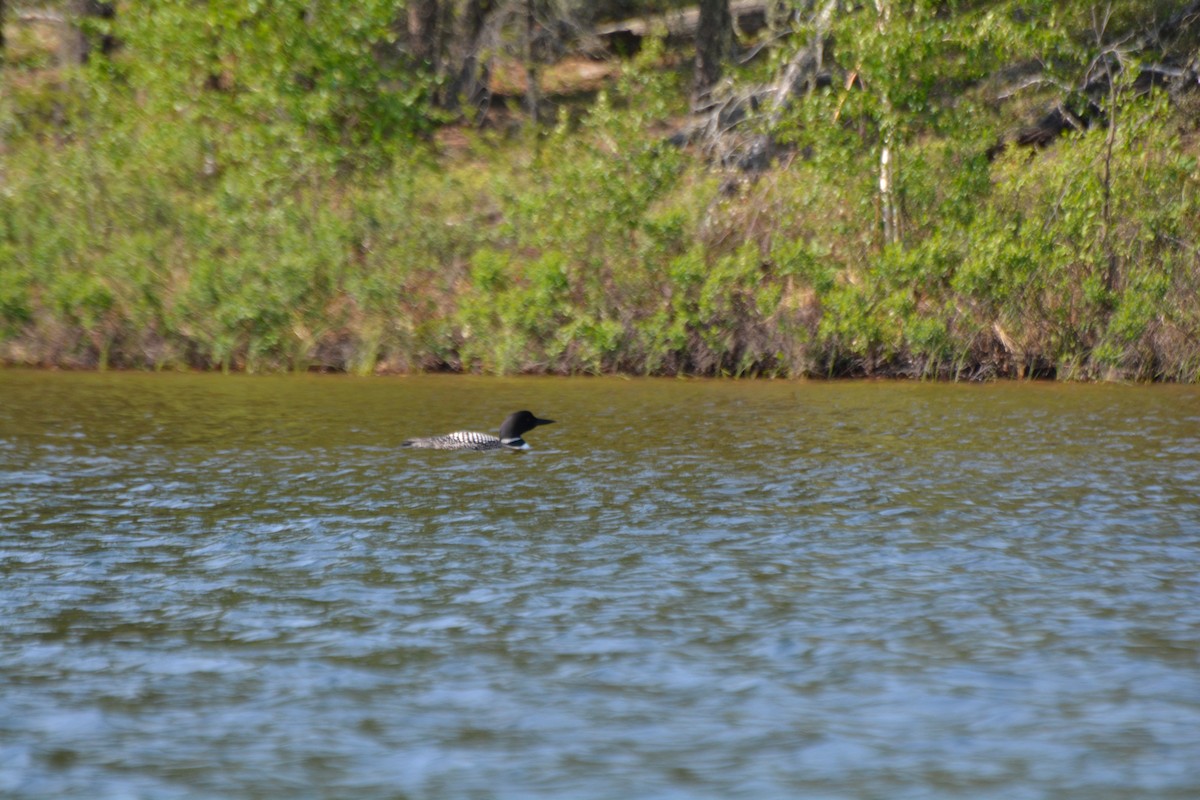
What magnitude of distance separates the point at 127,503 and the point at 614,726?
7090 millimetres

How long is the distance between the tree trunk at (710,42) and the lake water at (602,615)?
71.9ft

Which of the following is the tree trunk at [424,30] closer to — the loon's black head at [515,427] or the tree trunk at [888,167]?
the tree trunk at [888,167]

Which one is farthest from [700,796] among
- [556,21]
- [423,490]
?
[556,21]

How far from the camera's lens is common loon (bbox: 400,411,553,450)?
1681 cm

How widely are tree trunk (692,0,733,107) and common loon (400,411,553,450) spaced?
74.0ft

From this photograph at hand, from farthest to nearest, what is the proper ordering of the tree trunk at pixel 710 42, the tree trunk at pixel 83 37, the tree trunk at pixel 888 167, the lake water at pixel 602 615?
the tree trunk at pixel 710 42
the tree trunk at pixel 83 37
the tree trunk at pixel 888 167
the lake water at pixel 602 615

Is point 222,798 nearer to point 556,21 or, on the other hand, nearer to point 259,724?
point 259,724

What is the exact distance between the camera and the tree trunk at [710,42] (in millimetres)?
38438

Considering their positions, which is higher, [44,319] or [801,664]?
[44,319]

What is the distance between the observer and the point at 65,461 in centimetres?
1571

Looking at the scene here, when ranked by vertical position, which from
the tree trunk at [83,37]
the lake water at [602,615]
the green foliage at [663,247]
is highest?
the tree trunk at [83,37]

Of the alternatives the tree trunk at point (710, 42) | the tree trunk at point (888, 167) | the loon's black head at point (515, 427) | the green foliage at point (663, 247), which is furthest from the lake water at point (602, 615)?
the tree trunk at point (710, 42)

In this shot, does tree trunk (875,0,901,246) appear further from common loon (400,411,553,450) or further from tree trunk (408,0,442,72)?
tree trunk (408,0,442,72)

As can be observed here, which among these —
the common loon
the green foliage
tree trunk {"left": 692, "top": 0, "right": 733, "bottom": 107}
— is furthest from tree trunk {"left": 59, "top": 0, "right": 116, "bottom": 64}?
the common loon
